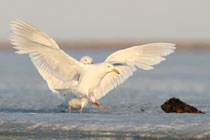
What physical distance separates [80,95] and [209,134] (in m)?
3.96

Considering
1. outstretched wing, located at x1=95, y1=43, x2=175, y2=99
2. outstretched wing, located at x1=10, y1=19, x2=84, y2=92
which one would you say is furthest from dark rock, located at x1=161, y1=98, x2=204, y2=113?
outstretched wing, located at x1=10, y1=19, x2=84, y2=92

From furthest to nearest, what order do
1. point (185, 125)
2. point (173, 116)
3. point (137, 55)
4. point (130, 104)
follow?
1. point (130, 104)
2. point (137, 55)
3. point (173, 116)
4. point (185, 125)

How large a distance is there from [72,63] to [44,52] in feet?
2.24

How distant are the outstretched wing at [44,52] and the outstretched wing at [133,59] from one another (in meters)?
0.92

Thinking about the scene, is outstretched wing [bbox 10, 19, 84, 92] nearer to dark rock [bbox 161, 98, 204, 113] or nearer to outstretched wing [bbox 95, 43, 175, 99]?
outstretched wing [bbox 95, 43, 175, 99]

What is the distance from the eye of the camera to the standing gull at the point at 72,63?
10.8 metres

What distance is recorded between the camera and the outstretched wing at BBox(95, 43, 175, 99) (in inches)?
445

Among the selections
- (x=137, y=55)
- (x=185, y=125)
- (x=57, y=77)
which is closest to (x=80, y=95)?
(x=57, y=77)

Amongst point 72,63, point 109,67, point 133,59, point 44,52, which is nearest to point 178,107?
point 133,59

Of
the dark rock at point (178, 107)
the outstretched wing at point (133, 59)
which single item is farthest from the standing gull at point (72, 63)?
the dark rock at point (178, 107)

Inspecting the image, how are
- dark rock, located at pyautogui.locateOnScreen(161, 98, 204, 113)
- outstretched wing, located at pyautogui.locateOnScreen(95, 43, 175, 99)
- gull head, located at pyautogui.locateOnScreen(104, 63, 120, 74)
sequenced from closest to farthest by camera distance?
dark rock, located at pyautogui.locateOnScreen(161, 98, 204, 113)
gull head, located at pyautogui.locateOnScreen(104, 63, 120, 74)
outstretched wing, located at pyautogui.locateOnScreen(95, 43, 175, 99)

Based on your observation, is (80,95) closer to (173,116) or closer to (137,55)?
(137,55)

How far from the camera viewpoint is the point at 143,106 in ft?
40.1

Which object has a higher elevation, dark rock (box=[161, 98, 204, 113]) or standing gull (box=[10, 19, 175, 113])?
standing gull (box=[10, 19, 175, 113])
